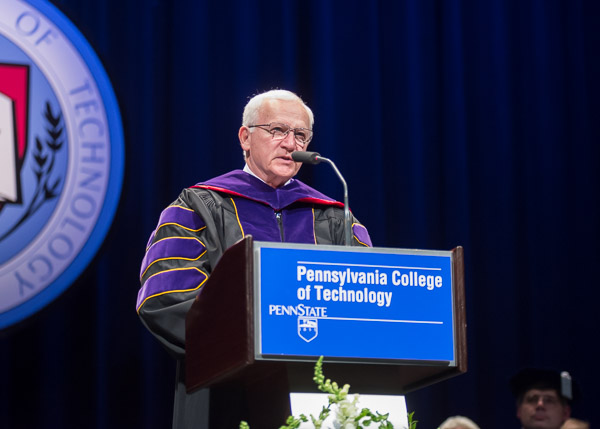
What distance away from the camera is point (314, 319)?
2195 mm

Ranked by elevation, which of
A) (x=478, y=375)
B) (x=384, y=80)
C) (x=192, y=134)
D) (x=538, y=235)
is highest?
(x=384, y=80)

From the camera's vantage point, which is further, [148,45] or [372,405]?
[148,45]

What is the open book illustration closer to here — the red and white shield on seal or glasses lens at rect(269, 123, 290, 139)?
the red and white shield on seal

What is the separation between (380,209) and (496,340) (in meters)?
0.84

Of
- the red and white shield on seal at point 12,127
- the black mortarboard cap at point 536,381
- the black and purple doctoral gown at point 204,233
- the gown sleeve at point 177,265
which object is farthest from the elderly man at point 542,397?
the red and white shield on seal at point 12,127

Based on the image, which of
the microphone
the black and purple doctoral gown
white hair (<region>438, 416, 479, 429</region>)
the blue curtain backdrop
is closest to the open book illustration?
the blue curtain backdrop

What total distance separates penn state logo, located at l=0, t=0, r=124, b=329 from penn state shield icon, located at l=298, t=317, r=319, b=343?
2.30 meters

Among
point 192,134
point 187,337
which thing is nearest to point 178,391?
point 187,337

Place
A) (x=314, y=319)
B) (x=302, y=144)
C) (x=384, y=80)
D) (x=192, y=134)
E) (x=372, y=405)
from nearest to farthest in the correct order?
(x=314, y=319) < (x=372, y=405) < (x=302, y=144) < (x=192, y=134) < (x=384, y=80)

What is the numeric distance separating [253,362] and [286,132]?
1404 millimetres

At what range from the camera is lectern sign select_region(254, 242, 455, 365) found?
2.17 meters

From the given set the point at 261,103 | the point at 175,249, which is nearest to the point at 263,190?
the point at 261,103

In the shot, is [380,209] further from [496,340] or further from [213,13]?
[213,13]

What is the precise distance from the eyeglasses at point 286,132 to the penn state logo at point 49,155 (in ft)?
3.93
